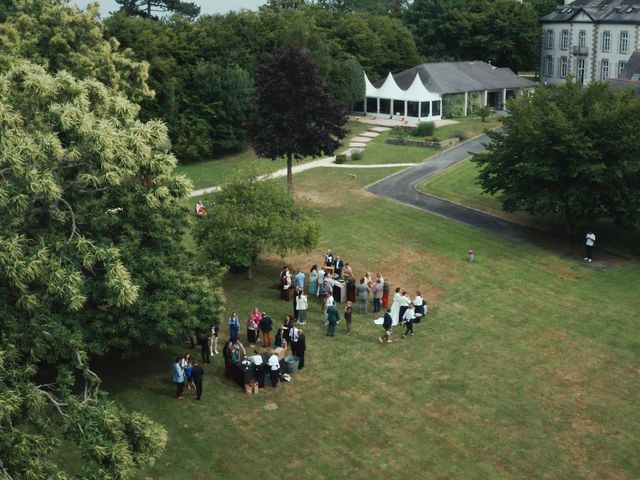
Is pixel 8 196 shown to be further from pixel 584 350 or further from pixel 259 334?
pixel 584 350

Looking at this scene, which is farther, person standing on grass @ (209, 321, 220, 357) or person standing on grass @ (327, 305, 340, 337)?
person standing on grass @ (327, 305, 340, 337)

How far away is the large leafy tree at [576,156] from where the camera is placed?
42.3m

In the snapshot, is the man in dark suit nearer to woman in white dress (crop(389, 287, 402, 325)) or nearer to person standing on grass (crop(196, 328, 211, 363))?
woman in white dress (crop(389, 287, 402, 325))

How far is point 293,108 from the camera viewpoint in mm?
47500

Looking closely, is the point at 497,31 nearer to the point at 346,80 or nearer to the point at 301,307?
the point at 346,80

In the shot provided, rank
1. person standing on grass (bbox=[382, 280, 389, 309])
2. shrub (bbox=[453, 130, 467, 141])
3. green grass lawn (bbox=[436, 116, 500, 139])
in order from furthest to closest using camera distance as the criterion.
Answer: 1. green grass lawn (bbox=[436, 116, 500, 139])
2. shrub (bbox=[453, 130, 467, 141])
3. person standing on grass (bbox=[382, 280, 389, 309])

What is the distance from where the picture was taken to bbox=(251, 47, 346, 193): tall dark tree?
47.2m

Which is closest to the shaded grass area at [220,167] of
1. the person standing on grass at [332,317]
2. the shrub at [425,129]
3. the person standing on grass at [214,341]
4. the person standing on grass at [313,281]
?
the shrub at [425,129]

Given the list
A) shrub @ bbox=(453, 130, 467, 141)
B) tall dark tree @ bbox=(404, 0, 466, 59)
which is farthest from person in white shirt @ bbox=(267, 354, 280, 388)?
tall dark tree @ bbox=(404, 0, 466, 59)

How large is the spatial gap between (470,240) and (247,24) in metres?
36.2

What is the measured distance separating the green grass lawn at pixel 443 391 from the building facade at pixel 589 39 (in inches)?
2039

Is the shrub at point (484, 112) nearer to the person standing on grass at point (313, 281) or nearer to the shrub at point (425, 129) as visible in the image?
the shrub at point (425, 129)

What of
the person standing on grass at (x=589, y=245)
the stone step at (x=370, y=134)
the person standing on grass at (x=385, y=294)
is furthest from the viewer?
the stone step at (x=370, y=134)

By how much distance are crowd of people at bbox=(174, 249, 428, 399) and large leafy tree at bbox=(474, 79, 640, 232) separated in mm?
10409
